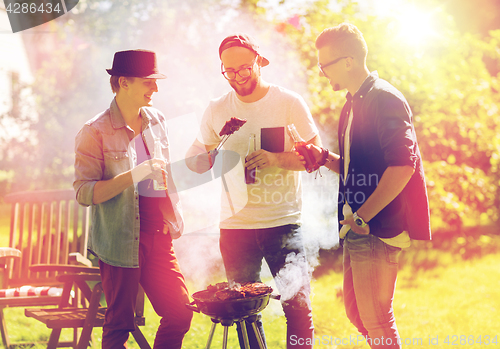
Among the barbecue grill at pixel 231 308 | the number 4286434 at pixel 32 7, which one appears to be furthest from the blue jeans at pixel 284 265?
the number 4286434 at pixel 32 7

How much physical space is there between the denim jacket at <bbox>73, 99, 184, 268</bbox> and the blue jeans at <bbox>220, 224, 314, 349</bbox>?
0.65 meters

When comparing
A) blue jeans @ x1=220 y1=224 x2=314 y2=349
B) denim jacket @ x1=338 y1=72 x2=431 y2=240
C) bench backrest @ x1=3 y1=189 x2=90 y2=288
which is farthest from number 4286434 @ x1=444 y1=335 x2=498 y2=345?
bench backrest @ x1=3 y1=189 x2=90 y2=288

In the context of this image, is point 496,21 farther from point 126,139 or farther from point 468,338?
point 126,139

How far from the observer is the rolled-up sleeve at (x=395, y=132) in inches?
81.2

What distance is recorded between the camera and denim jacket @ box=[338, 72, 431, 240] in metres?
2.09

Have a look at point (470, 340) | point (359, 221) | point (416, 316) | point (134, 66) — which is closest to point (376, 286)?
point (359, 221)

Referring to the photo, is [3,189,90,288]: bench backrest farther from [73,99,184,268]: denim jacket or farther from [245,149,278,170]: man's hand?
[245,149,278,170]: man's hand

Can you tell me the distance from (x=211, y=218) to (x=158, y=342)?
248 cm

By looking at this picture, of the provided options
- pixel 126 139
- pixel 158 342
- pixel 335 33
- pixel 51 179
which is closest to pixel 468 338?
pixel 158 342

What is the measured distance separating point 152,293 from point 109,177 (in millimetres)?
786

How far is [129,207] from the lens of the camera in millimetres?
2688

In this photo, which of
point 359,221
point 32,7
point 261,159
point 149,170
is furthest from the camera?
point 32,7

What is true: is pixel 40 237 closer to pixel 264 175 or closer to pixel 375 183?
pixel 264 175

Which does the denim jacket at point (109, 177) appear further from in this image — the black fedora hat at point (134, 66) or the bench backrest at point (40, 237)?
the bench backrest at point (40, 237)
